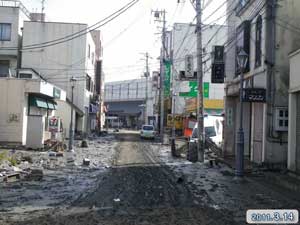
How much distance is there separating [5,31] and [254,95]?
3729 centimetres

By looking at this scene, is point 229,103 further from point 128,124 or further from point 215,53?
point 128,124

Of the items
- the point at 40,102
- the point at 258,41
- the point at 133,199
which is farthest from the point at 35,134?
the point at 133,199

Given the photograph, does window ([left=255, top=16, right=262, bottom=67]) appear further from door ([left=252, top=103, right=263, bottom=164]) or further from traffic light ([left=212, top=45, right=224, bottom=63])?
traffic light ([left=212, top=45, right=224, bottom=63])

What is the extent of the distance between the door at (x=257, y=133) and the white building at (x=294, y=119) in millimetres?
3493

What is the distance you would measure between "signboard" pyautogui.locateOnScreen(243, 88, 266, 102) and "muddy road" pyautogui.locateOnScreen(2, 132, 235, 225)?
549cm

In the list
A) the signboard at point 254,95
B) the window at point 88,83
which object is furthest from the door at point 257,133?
the window at point 88,83

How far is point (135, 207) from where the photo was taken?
12.0 metres

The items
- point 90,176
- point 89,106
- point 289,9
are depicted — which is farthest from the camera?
point 89,106

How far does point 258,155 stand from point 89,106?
141ft

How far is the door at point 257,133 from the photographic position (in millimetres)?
22938

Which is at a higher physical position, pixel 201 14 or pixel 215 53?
pixel 201 14

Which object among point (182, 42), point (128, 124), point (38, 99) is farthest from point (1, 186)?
point (128, 124)

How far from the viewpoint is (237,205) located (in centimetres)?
1283

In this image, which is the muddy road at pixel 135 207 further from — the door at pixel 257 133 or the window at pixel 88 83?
the window at pixel 88 83
